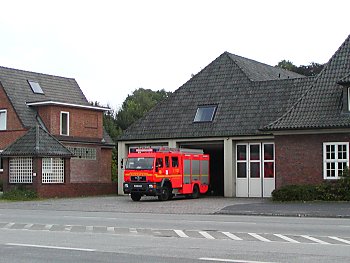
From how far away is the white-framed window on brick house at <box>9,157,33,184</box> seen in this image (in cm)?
4103

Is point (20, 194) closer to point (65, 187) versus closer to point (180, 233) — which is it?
point (65, 187)

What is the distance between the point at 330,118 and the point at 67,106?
21968mm

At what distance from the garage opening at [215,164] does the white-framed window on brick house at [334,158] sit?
32.0 ft

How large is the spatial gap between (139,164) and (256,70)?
14.1m

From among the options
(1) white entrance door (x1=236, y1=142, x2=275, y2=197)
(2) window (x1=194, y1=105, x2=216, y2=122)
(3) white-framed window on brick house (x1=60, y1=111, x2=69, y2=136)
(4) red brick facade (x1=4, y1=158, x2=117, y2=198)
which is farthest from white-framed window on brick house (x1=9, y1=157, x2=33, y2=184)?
(1) white entrance door (x1=236, y1=142, x2=275, y2=197)

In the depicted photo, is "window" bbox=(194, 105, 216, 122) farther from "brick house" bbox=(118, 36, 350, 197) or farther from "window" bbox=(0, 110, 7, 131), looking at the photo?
"window" bbox=(0, 110, 7, 131)

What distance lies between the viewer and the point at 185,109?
142 feet

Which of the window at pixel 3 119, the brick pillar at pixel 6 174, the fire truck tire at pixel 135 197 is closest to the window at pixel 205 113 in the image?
the fire truck tire at pixel 135 197

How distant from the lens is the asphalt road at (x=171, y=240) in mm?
13023

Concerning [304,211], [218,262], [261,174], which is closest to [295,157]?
[261,174]

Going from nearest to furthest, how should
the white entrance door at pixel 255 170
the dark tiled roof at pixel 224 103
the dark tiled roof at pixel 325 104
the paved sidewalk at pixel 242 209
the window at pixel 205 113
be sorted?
the paved sidewalk at pixel 242 209, the dark tiled roof at pixel 325 104, the white entrance door at pixel 255 170, the dark tiled roof at pixel 224 103, the window at pixel 205 113

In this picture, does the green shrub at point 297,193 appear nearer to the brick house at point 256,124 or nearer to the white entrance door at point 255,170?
the brick house at point 256,124

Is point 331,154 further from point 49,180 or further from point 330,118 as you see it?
point 49,180

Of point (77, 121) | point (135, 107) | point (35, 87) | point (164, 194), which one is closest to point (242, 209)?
point (164, 194)
